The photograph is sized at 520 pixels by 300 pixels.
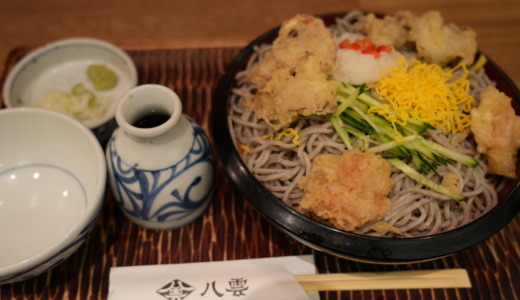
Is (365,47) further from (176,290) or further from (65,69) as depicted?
(65,69)

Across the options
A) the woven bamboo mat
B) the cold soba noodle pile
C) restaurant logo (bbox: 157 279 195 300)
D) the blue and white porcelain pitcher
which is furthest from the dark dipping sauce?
restaurant logo (bbox: 157 279 195 300)

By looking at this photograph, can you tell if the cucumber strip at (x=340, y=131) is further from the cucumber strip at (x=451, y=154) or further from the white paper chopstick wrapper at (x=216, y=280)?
the white paper chopstick wrapper at (x=216, y=280)

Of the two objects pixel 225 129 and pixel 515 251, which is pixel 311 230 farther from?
pixel 515 251

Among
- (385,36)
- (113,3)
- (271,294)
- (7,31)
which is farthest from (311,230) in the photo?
(7,31)

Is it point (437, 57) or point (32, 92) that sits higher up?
point (437, 57)

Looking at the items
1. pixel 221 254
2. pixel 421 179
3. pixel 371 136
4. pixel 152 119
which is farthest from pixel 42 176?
pixel 421 179
